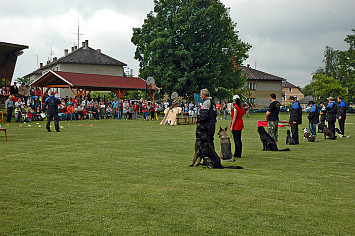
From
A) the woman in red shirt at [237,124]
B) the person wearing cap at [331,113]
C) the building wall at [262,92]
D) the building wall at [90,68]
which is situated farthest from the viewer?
the building wall at [262,92]

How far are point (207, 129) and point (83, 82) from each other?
3284 cm

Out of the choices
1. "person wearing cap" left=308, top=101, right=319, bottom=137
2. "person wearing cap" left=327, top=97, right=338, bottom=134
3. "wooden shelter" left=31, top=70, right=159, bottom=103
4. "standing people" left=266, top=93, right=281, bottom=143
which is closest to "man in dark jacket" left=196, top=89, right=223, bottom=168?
"standing people" left=266, top=93, right=281, bottom=143

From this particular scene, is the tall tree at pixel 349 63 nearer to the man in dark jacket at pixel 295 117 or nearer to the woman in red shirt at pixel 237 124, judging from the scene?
the man in dark jacket at pixel 295 117

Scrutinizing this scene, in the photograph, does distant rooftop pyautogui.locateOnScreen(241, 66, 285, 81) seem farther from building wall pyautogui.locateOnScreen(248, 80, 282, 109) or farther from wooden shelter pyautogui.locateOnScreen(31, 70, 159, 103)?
wooden shelter pyautogui.locateOnScreen(31, 70, 159, 103)

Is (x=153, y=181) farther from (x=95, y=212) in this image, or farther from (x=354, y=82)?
(x=354, y=82)

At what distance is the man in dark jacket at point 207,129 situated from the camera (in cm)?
934

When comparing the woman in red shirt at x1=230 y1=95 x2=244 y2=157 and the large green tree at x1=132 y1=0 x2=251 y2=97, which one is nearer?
the woman in red shirt at x1=230 y1=95 x2=244 y2=157

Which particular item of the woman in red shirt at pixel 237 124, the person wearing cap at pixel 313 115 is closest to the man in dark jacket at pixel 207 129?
the woman in red shirt at pixel 237 124

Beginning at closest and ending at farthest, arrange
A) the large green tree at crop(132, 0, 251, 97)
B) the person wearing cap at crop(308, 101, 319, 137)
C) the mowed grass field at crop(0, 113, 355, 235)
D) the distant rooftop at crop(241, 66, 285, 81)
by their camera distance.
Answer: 1. the mowed grass field at crop(0, 113, 355, 235)
2. the person wearing cap at crop(308, 101, 319, 137)
3. the large green tree at crop(132, 0, 251, 97)
4. the distant rooftop at crop(241, 66, 285, 81)

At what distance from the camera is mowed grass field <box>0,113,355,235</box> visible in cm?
488

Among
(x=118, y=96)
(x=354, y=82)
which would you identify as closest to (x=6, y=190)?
(x=118, y=96)

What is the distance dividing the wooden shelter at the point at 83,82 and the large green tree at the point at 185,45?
109 inches

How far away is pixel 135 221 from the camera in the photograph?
507cm

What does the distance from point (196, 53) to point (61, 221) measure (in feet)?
138
